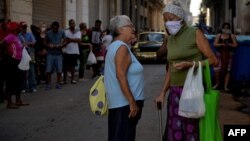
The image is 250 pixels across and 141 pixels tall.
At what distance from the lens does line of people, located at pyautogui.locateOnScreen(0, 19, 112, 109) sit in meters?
10.2

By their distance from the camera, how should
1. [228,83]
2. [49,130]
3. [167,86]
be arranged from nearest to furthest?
[167,86] < [49,130] < [228,83]

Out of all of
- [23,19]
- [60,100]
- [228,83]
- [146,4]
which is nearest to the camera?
[60,100]

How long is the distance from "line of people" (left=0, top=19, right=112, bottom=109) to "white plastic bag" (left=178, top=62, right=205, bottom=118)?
245 inches

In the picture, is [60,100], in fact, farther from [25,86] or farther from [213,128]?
[213,128]

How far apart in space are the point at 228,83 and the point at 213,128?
26.9 ft

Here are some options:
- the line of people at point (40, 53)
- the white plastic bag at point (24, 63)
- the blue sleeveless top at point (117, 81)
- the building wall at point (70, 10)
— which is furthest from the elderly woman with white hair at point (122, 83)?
the building wall at point (70, 10)

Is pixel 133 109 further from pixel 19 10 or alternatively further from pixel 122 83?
pixel 19 10

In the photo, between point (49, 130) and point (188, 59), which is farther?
point (49, 130)

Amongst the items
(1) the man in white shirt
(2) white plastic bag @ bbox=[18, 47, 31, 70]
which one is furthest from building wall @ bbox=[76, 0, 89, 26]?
(2) white plastic bag @ bbox=[18, 47, 31, 70]

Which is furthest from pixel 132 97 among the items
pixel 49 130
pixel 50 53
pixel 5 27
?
pixel 50 53

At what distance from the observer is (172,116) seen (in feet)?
15.6

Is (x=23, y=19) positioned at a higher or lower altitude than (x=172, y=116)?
higher

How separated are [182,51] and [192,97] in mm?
449

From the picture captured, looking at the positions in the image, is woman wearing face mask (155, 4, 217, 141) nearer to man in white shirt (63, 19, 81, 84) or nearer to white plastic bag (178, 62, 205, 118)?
white plastic bag (178, 62, 205, 118)
